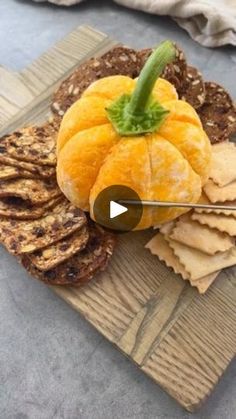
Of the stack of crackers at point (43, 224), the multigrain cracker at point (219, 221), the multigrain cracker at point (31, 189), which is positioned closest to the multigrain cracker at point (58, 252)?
the stack of crackers at point (43, 224)

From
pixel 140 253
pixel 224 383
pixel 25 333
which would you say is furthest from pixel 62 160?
pixel 224 383

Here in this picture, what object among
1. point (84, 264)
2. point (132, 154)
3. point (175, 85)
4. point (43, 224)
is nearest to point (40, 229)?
point (43, 224)

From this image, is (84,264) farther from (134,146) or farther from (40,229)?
(134,146)

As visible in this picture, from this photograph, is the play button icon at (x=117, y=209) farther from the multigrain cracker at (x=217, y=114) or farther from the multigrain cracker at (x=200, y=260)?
the multigrain cracker at (x=217, y=114)

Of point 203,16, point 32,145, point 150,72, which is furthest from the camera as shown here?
→ point 203,16

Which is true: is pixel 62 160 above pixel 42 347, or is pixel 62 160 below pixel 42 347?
above

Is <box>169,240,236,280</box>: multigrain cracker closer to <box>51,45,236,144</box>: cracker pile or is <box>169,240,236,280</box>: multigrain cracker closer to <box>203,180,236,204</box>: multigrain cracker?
<box>203,180,236,204</box>: multigrain cracker

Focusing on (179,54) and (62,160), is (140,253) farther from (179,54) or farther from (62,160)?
(179,54)
